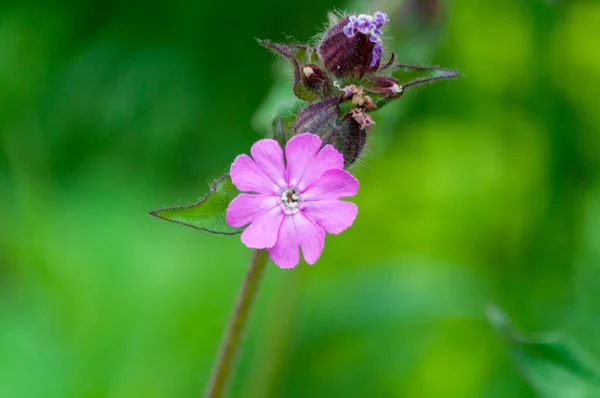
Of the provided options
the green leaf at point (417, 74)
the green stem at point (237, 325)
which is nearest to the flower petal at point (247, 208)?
the green stem at point (237, 325)

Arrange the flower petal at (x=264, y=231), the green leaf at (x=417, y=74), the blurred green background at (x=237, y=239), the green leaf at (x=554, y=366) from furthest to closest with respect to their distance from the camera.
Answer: the blurred green background at (x=237, y=239) < the green leaf at (x=554, y=366) < the green leaf at (x=417, y=74) < the flower petal at (x=264, y=231)

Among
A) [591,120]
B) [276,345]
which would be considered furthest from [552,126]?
[276,345]

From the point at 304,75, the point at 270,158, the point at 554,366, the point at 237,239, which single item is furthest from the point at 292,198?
the point at 237,239

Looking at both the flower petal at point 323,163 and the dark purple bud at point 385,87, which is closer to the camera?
the flower petal at point 323,163

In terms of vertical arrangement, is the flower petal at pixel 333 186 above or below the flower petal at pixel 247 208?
above

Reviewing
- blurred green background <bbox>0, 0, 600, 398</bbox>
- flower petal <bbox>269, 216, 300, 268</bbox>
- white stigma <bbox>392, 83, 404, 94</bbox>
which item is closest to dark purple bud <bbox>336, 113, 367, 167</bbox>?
white stigma <bbox>392, 83, 404, 94</bbox>

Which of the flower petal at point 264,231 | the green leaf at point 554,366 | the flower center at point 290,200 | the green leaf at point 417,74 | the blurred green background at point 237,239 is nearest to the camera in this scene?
the flower petal at point 264,231

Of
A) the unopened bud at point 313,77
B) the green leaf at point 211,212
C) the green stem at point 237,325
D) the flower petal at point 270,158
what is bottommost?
the green stem at point 237,325

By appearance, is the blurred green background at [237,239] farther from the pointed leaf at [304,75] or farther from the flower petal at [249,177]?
the flower petal at [249,177]
